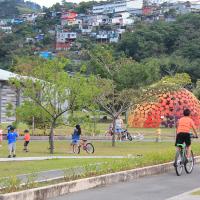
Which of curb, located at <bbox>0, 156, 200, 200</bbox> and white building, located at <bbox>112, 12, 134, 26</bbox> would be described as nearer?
curb, located at <bbox>0, 156, 200, 200</bbox>

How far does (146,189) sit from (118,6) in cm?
17625

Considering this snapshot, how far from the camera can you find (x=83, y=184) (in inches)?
451

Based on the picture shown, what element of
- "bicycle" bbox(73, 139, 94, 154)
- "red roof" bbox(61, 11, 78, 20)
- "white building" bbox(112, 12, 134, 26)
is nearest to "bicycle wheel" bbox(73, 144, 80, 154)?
"bicycle" bbox(73, 139, 94, 154)

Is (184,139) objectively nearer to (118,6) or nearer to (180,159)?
(180,159)

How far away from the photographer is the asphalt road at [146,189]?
1067 cm

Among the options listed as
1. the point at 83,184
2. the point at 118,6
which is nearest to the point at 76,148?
the point at 83,184

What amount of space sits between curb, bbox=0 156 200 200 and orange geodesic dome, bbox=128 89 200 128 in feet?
113

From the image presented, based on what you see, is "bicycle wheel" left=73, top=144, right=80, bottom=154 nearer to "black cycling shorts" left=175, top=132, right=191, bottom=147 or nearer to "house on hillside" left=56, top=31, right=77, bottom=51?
"black cycling shorts" left=175, top=132, right=191, bottom=147

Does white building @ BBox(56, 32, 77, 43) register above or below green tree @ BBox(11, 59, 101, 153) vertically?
above

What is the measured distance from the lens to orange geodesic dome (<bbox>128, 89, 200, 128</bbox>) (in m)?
49.6

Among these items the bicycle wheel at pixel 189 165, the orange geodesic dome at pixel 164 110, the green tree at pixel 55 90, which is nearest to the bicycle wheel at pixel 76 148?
the green tree at pixel 55 90

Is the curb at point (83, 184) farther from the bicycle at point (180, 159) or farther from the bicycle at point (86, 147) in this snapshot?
the bicycle at point (86, 147)

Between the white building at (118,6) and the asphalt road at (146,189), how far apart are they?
6563 inches

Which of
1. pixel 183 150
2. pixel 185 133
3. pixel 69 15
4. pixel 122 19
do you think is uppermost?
pixel 69 15
